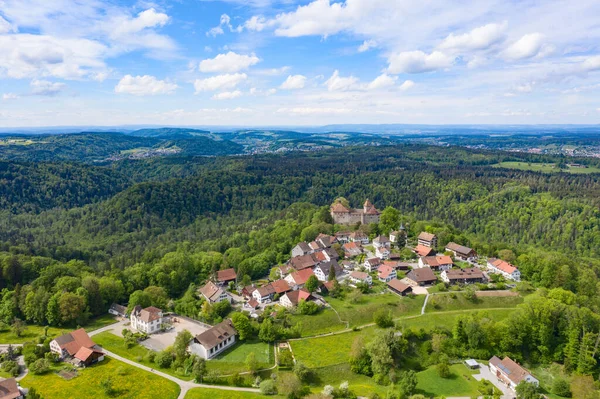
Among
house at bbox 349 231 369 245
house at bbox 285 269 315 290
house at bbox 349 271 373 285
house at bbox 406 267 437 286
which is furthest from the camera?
house at bbox 349 231 369 245

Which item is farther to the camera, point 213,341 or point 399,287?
point 399,287

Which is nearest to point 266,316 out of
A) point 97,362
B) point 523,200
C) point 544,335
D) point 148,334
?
point 148,334

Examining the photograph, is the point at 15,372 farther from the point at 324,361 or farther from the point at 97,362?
the point at 324,361

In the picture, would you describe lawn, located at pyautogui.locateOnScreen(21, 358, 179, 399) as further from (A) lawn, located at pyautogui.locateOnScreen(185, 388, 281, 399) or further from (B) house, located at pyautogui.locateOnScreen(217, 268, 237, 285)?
(B) house, located at pyautogui.locateOnScreen(217, 268, 237, 285)

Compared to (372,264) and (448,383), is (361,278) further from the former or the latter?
(448,383)

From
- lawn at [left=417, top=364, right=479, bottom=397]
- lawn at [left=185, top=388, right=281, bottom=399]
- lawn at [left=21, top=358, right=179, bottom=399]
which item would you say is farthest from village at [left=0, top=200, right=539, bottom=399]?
lawn at [left=185, top=388, right=281, bottom=399]

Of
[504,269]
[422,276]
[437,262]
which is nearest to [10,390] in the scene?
[422,276]

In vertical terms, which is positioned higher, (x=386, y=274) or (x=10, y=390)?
(x=386, y=274)
